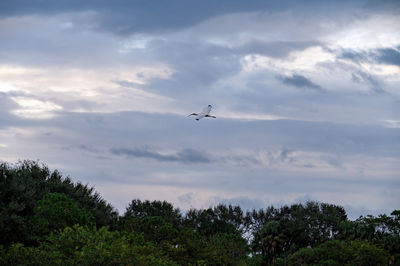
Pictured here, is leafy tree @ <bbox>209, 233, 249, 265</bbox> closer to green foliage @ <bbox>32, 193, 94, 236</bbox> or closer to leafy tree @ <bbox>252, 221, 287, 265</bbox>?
green foliage @ <bbox>32, 193, 94, 236</bbox>

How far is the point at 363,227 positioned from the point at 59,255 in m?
43.2

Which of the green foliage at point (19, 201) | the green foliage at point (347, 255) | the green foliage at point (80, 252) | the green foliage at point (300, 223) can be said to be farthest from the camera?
the green foliage at point (300, 223)

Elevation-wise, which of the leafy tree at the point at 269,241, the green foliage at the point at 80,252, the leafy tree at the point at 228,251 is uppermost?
the leafy tree at the point at 269,241

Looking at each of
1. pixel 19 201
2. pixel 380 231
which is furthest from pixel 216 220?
pixel 19 201

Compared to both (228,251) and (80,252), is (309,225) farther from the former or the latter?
(80,252)

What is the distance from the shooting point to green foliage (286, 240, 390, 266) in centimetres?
5803

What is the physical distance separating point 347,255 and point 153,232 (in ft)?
65.2

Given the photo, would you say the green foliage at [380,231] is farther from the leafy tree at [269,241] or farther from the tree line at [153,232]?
the leafy tree at [269,241]

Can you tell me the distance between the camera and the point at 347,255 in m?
59.3

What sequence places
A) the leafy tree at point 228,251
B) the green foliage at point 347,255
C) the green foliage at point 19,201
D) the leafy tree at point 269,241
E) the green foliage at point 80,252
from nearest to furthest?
the green foliage at point 80,252 → the green foliage at point 19,201 → the leafy tree at point 228,251 → the green foliage at point 347,255 → the leafy tree at point 269,241

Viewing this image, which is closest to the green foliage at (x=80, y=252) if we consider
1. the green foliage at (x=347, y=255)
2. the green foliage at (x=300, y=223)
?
the green foliage at (x=347, y=255)

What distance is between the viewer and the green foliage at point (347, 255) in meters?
58.0

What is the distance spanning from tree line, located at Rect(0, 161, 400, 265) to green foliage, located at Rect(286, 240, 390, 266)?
0.10 metres

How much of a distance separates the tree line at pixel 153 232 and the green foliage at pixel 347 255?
0.32 feet
